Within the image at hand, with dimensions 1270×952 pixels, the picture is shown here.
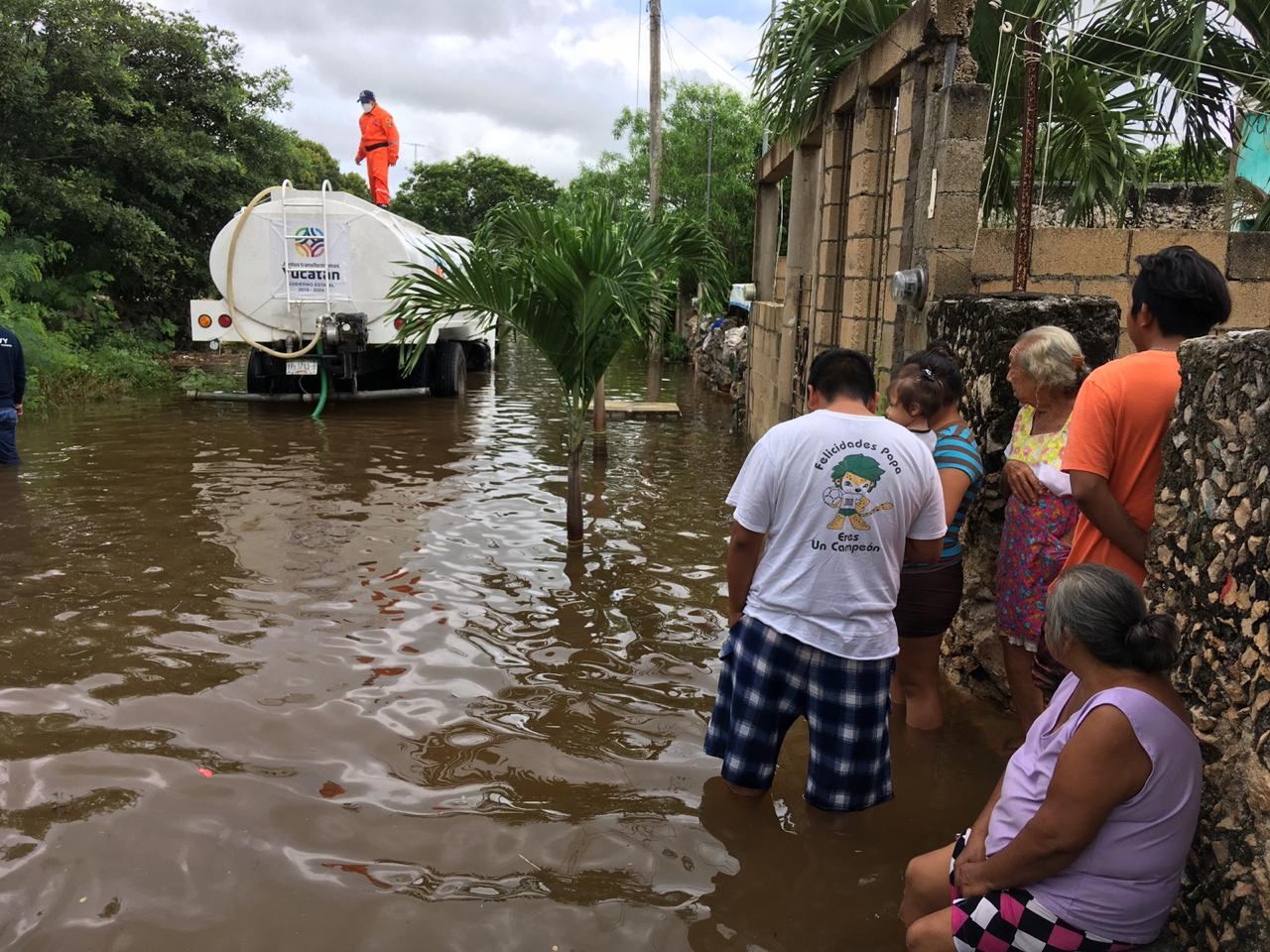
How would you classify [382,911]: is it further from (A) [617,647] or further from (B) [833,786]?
(A) [617,647]

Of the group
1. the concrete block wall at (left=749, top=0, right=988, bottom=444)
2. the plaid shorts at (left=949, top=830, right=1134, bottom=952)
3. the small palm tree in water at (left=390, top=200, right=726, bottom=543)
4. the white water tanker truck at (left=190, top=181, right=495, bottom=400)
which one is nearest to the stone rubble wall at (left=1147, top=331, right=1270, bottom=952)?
the plaid shorts at (left=949, top=830, right=1134, bottom=952)

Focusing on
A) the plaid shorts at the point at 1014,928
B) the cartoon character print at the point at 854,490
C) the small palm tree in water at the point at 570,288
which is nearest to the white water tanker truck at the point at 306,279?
the small palm tree in water at the point at 570,288

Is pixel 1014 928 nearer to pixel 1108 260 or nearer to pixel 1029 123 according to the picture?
pixel 1029 123

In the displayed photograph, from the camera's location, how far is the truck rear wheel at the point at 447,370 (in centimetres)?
1318

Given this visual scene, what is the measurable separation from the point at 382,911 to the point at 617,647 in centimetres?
216

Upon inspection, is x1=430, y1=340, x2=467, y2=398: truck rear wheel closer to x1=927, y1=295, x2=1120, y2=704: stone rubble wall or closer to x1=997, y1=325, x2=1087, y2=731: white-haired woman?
x1=927, y1=295, x2=1120, y2=704: stone rubble wall

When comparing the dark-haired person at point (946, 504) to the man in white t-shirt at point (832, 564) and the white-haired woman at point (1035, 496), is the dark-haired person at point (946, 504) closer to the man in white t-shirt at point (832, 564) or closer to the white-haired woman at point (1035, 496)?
the white-haired woman at point (1035, 496)

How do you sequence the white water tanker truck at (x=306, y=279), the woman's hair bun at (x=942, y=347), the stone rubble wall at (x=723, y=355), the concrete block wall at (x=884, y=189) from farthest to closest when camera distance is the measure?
the stone rubble wall at (x=723, y=355), the white water tanker truck at (x=306, y=279), the concrete block wall at (x=884, y=189), the woman's hair bun at (x=942, y=347)

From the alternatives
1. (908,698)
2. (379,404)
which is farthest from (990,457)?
(379,404)

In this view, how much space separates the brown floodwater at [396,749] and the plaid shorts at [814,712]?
28 centimetres

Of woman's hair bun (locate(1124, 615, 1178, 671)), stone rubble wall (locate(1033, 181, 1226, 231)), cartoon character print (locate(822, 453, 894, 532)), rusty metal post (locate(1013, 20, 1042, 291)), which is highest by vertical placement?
stone rubble wall (locate(1033, 181, 1226, 231))

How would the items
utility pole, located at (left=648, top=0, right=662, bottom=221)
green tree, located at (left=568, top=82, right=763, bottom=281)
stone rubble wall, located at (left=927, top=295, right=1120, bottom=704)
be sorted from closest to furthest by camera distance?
stone rubble wall, located at (left=927, top=295, right=1120, bottom=704) → utility pole, located at (left=648, top=0, right=662, bottom=221) → green tree, located at (left=568, top=82, right=763, bottom=281)

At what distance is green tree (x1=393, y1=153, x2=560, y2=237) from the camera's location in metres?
42.7

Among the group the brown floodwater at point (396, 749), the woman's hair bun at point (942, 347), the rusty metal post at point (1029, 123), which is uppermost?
the rusty metal post at point (1029, 123)
